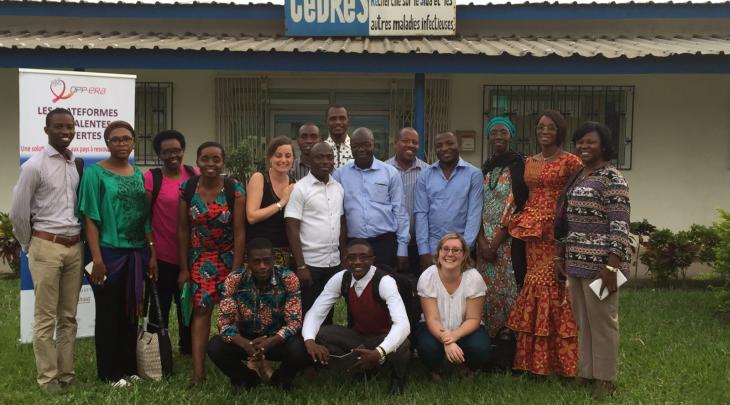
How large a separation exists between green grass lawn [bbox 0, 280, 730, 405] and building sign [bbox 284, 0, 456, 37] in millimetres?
5538

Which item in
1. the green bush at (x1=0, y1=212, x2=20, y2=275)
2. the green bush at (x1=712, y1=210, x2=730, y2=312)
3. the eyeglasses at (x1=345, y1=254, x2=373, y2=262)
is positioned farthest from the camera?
the green bush at (x1=0, y1=212, x2=20, y2=275)

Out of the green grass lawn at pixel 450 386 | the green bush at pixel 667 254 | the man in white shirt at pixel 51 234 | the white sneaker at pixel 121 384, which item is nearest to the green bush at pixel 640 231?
the green bush at pixel 667 254

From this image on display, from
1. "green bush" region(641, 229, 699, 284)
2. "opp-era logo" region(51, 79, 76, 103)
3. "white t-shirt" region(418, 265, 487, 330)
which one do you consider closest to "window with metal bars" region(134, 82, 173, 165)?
"opp-era logo" region(51, 79, 76, 103)

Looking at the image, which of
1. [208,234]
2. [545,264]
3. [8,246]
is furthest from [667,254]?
[8,246]

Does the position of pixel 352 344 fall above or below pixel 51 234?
below

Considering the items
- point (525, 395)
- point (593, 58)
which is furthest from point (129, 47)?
point (525, 395)

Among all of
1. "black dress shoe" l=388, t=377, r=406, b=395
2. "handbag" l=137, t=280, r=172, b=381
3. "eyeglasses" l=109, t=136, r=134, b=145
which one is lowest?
"black dress shoe" l=388, t=377, r=406, b=395

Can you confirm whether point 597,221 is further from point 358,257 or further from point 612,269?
point 358,257

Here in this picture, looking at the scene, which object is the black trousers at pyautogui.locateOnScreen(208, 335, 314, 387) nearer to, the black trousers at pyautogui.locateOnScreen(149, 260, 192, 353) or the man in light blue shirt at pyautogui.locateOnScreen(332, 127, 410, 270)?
the black trousers at pyautogui.locateOnScreen(149, 260, 192, 353)

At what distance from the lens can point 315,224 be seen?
451 cm

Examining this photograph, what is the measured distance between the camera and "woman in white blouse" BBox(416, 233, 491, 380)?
14.5ft

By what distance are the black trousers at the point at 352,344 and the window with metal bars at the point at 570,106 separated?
546 cm

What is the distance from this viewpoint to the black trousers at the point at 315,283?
4.57 meters

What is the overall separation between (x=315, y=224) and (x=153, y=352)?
1.46m
